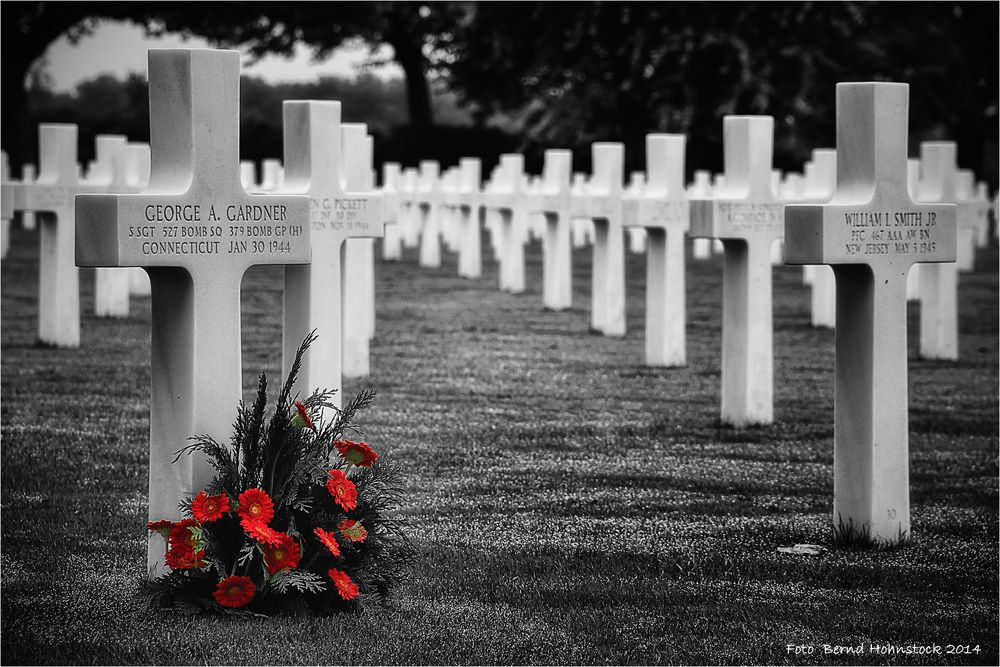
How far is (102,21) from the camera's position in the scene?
3484 centimetres

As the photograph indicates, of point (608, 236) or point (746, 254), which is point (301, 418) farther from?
point (608, 236)

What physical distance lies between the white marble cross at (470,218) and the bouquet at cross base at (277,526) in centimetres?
Answer: 1308

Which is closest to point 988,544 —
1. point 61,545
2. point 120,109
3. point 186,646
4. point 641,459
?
point 641,459

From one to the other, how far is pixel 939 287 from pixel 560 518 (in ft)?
18.7

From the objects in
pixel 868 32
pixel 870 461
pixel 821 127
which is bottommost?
pixel 870 461

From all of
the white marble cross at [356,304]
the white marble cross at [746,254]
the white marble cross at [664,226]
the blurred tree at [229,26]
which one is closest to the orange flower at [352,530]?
the white marble cross at [746,254]

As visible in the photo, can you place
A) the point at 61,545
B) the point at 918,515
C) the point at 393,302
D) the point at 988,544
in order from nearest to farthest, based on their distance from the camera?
the point at 61,545 → the point at 988,544 → the point at 918,515 → the point at 393,302

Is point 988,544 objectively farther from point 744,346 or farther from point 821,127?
point 821,127

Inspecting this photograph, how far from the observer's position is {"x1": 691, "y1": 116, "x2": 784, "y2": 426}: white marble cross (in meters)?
8.09

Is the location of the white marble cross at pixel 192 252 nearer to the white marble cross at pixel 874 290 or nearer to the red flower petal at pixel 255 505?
the red flower petal at pixel 255 505

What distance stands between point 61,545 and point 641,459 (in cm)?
311

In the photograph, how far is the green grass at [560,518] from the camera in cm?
447

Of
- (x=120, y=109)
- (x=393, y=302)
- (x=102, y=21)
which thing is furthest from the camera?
(x=120, y=109)

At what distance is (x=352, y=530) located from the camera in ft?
14.9
